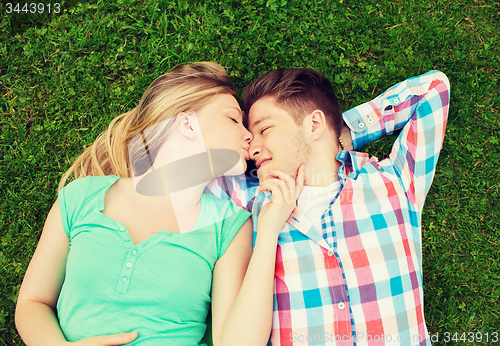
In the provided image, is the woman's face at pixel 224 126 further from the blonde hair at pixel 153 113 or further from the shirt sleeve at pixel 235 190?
the shirt sleeve at pixel 235 190

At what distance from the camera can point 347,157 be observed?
9.50ft

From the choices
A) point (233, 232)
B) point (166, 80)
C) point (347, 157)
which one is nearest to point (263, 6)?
point (166, 80)

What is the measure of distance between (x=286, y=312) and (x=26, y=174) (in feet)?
9.91

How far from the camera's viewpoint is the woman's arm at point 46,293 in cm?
235

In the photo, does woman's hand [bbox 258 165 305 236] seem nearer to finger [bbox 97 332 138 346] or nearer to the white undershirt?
the white undershirt

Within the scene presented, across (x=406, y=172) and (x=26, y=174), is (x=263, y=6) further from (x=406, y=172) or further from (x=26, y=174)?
(x=26, y=174)

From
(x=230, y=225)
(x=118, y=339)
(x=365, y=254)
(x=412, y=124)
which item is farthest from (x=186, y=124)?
(x=412, y=124)

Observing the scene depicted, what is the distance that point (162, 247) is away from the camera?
241 cm

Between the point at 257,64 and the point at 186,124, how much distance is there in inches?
51.5

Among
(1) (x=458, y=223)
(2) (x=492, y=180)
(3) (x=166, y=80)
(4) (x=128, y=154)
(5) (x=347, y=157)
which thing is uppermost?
(3) (x=166, y=80)

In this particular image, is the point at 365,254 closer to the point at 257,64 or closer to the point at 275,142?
the point at 275,142

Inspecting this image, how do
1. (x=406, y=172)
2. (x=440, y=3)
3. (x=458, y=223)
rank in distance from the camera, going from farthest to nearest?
(x=440, y=3) < (x=458, y=223) < (x=406, y=172)

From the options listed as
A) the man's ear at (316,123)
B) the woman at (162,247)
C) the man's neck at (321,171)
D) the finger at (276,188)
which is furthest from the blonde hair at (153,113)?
the man's neck at (321,171)

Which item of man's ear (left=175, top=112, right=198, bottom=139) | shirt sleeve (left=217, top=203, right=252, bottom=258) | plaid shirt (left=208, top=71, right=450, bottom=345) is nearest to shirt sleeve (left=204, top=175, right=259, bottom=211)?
plaid shirt (left=208, top=71, right=450, bottom=345)
